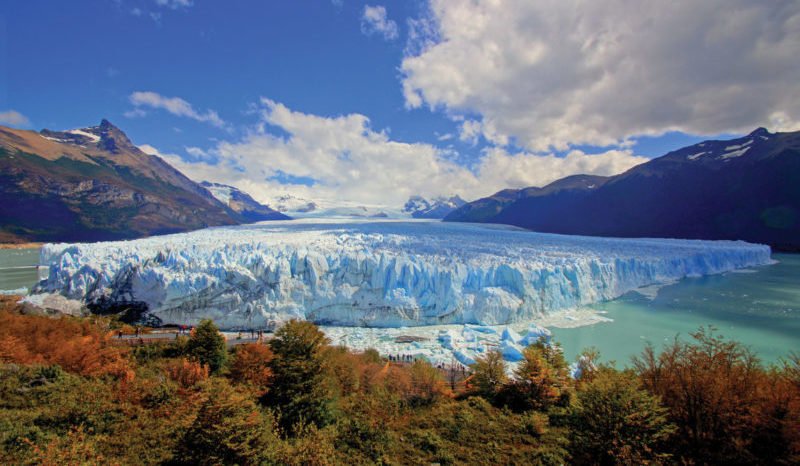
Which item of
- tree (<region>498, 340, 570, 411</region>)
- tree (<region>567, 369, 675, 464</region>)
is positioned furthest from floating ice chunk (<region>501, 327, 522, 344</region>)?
tree (<region>567, 369, 675, 464</region>)

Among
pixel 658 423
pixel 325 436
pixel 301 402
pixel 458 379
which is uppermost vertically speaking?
pixel 658 423

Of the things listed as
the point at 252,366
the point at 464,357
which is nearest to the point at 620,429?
the point at 464,357

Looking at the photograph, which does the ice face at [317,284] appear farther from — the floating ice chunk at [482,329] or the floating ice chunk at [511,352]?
the floating ice chunk at [511,352]

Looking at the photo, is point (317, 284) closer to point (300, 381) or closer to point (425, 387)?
point (425, 387)

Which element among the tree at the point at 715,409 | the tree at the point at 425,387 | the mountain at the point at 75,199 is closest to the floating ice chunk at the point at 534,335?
the tree at the point at 425,387

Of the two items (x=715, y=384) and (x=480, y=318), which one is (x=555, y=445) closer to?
(x=715, y=384)

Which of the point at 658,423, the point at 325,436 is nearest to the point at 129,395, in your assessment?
the point at 325,436

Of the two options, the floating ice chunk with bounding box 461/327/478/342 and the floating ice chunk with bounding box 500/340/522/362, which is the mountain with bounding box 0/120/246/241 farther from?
the floating ice chunk with bounding box 500/340/522/362

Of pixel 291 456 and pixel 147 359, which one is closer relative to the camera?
pixel 291 456
